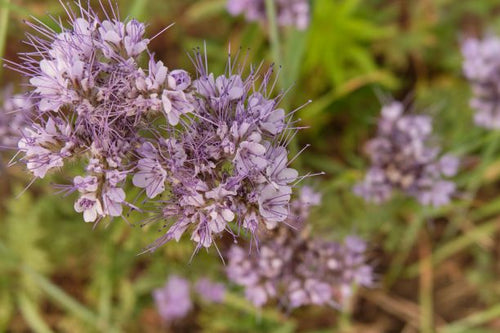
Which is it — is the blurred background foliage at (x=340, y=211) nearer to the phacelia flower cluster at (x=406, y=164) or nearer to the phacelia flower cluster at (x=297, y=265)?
the phacelia flower cluster at (x=406, y=164)

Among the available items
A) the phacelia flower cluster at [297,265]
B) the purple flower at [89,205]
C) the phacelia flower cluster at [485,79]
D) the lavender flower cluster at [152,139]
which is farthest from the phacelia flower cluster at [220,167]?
the phacelia flower cluster at [485,79]

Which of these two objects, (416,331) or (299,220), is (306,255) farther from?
(416,331)

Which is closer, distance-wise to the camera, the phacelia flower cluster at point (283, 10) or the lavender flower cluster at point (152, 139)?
the lavender flower cluster at point (152, 139)

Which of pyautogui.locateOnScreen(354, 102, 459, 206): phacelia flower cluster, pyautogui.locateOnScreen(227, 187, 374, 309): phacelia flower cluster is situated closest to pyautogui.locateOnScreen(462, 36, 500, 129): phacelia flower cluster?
pyautogui.locateOnScreen(354, 102, 459, 206): phacelia flower cluster

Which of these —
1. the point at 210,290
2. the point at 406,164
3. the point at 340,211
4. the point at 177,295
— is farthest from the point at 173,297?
the point at 406,164

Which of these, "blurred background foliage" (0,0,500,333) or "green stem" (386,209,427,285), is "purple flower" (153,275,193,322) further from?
"green stem" (386,209,427,285)
